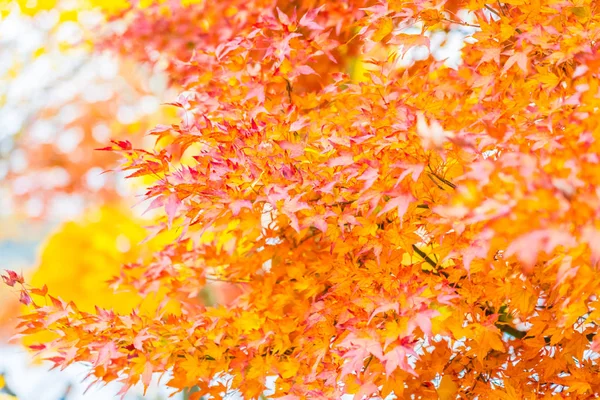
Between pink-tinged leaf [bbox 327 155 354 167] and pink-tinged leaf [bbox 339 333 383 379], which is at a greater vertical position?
pink-tinged leaf [bbox 327 155 354 167]

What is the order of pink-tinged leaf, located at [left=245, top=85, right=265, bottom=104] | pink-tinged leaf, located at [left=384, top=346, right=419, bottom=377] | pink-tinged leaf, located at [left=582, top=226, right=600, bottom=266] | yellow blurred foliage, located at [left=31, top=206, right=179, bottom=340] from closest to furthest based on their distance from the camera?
pink-tinged leaf, located at [left=582, top=226, right=600, bottom=266] → pink-tinged leaf, located at [left=384, top=346, right=419, bottom=377] → pink-tinged leaf, located at [left=245, top=85, right=265, bottom=104] → yellow blurred foliage, located at [left=31, top=206, right=179, bottom=340]

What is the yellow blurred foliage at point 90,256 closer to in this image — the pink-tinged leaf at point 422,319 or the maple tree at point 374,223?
the maple tree at point 374,223

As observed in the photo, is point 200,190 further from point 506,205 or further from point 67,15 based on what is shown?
point 67,15

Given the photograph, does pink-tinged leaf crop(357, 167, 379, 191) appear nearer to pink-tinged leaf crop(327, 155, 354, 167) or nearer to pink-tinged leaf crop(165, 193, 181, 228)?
pink-tinged leaf crop(327, 155, 354, 167)

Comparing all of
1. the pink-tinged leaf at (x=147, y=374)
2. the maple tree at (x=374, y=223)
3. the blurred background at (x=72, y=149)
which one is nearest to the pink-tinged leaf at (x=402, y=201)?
the maple tree at (x=374, y=223)

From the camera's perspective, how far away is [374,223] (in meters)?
1.46

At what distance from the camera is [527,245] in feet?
2.75

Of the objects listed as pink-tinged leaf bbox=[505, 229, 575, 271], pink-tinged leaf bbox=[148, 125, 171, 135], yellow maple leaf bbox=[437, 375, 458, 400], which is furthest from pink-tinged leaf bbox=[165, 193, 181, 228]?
yellow maple leaf bbox=[437, 375, 458, 400]

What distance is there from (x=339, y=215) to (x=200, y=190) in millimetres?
336

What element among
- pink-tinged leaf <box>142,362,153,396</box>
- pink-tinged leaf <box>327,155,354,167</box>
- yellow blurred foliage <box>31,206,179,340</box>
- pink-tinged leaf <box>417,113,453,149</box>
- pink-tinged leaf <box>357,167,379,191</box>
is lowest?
yellow blurred foliage <box>31,206,179,340</box>

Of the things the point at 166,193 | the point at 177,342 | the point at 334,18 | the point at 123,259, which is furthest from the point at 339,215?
the point at 123,259

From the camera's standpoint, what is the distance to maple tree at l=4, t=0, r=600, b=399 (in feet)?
4.13

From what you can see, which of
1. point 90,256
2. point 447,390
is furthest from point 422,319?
point 90,256

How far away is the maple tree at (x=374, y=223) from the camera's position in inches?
49.6
